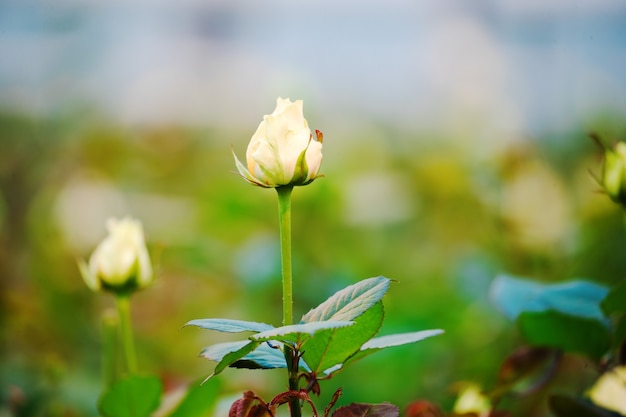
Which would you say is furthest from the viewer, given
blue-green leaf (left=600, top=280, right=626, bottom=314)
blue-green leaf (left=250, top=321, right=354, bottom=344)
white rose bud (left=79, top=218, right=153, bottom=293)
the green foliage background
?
the green foliage background

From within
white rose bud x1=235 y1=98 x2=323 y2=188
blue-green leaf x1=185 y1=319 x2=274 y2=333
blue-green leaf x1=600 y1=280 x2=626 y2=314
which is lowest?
blue-green leaf x1=600 y1=280 x2=626 y2=314

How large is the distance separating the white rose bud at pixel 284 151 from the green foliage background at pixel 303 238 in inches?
19.4

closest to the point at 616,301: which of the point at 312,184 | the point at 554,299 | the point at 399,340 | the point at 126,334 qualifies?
the point at 554,299

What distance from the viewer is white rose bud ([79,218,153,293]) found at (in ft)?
1.51

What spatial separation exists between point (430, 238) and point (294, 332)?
105 centimetres

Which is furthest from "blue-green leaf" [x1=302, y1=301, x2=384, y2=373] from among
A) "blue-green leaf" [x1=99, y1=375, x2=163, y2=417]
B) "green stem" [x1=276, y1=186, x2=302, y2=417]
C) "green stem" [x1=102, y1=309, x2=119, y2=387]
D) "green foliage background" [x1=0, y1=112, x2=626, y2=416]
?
"green foliage background" [x1=0, y1=112, x2=626, y2=416]

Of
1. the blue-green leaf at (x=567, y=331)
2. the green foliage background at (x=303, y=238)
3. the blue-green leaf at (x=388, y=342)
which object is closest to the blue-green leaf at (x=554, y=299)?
the blue-green leaf at (x=567, y=331)

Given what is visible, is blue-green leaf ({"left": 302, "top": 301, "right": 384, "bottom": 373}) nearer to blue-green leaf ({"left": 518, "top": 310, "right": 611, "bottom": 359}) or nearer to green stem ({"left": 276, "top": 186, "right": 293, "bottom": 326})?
green stem ({"left": 276, "top": 186, "right": 293, "bottom": 326})

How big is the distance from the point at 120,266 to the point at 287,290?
0.23 m

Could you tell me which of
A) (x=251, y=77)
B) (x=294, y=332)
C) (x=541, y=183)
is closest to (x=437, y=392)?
(x=541, y=183)

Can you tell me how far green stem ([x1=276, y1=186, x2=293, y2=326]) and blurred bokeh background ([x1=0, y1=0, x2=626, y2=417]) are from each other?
0.96 feet

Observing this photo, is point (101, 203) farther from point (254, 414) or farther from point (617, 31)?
point (254, 414)

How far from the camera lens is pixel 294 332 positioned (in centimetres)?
23

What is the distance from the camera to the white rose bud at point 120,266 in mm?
460
